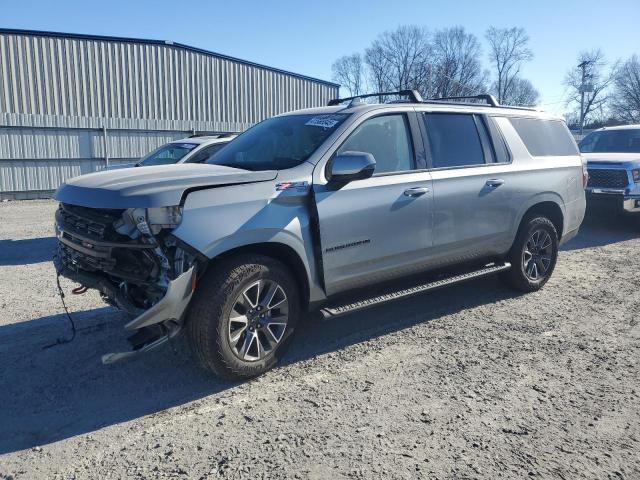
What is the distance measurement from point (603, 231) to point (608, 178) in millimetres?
1094

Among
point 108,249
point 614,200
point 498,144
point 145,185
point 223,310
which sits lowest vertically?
point 223,310

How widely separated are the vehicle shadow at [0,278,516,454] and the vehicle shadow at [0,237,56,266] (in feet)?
9.80

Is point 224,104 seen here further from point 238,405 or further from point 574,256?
point 238,405

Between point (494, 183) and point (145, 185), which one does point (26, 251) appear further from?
point (494, 183)

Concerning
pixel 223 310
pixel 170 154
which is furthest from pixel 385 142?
pixel 170 154

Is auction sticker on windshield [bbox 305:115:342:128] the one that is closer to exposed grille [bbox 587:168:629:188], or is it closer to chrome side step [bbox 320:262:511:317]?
chrome side step [bbox 320:262:511:317]

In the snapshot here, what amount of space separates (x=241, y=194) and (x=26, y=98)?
1642 cm

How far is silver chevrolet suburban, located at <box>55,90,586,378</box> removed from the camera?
3561mm

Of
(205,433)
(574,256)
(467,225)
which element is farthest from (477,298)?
(205,433)

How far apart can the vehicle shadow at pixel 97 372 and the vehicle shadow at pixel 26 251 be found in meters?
2.99

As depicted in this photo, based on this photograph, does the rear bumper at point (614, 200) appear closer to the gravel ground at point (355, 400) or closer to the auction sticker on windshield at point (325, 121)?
the gravel ground at point (355, 400)

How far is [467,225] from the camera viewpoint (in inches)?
206

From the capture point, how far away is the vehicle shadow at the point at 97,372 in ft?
11.1

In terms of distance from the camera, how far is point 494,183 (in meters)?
5.45
